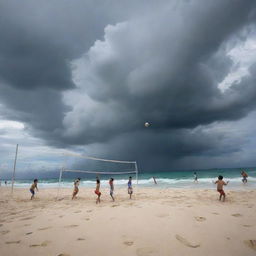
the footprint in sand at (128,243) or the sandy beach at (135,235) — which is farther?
the footprint in sand at (128,243)

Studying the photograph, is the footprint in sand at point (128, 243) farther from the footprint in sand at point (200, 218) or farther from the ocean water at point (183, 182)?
the ocean water at point (183, 182)

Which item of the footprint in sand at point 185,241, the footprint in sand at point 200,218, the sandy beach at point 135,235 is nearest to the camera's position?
the sandy beach at point 135,235

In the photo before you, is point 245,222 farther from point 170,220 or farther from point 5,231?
point 5,231

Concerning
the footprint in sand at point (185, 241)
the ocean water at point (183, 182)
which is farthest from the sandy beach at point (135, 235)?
the ocean water at point (183, 182)

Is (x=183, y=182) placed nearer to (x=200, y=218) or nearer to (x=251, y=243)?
(x=200, y=218)

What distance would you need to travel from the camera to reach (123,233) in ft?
13.3

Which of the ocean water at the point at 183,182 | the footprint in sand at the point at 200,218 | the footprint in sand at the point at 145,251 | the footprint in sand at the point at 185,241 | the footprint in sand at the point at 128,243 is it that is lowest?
the ocean water at the point at 183,182

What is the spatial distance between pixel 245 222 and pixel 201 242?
210 centimetres

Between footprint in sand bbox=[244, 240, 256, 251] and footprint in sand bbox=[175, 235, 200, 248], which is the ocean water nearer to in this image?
footprint in sand bbox=[244, 240, 256, 251]

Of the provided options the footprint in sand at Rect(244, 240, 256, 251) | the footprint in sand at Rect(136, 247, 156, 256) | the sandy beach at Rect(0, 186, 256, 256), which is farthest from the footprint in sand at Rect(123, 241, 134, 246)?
the footprint in sand at Rect(244, 240, 256, 251)

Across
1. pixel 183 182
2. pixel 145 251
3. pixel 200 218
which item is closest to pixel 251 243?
pixel 200 218

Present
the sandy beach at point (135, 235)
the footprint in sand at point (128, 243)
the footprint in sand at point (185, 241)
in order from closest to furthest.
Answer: the sandy beach at point (135, 235) < the footprint in sand at point (185, 241) < the footprint in sand at point (128, 243)

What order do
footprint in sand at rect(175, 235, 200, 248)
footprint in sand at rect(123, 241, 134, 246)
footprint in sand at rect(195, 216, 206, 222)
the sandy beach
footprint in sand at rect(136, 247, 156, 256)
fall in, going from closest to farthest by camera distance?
footprint in sand at rect(136, 247, 156, 256)
the sandy beach
footprint in sand at rect(175, 235, 200, 248)
footprint in sand at rect(123, 241, 134, 246)
footprint in sand at rect(195, 216, 206, 222)

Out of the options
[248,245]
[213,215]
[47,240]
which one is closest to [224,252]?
[248,245]
